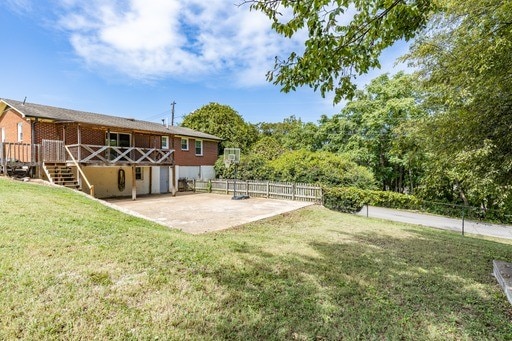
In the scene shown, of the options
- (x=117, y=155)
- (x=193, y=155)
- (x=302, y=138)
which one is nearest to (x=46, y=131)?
(x=117, y=155)

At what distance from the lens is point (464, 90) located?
5773mm

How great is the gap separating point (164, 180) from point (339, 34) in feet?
66.2

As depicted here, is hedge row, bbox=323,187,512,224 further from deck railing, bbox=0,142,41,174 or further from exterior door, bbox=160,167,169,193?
deck railing, bbox=0,142,41,174

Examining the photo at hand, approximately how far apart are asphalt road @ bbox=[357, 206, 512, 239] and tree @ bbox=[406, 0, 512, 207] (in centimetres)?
862

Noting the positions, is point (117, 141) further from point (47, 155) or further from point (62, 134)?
point (47, 155)

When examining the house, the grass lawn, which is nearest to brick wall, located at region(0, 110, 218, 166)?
the house

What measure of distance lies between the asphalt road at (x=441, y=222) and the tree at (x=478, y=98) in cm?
862

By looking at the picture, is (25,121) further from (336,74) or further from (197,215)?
(336,74)

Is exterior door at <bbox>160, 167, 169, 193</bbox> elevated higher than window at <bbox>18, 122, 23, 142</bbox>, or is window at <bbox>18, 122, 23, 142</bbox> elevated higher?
window at <bbox>18, 122, 23, 142</bbox>

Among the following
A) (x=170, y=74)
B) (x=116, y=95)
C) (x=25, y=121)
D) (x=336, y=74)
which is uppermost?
(x=170, y=74)

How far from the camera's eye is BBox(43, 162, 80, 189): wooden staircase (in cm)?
1372

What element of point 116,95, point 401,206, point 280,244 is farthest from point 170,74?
point 280,244

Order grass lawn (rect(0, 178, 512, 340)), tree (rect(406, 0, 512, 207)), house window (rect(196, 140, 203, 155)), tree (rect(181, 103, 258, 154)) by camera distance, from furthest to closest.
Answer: tree (rect(181, 103, 258, 154)), house window (rect(196, 140, 203, 155)), tree (rect(406, 0, 512, 207)), grass lawn (rect(0, 178, 512, 340))

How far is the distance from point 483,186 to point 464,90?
7.06 feet
